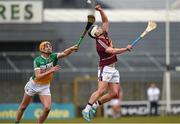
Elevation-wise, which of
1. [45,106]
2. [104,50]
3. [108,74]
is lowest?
[45,106]

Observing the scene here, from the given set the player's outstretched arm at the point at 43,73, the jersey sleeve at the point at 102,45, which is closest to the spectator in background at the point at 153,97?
the jersey sleeve at the point at 102,45

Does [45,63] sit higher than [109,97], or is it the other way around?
[45,63]

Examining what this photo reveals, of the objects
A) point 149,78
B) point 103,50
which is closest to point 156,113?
point 149,78

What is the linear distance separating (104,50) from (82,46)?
2244 centimetres

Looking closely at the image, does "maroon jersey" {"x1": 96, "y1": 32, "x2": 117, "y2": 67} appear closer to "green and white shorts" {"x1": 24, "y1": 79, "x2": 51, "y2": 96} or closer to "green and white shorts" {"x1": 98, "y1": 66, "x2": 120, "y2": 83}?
"green and white shorts" {"x1": 98, "y1": 66, "x2": 120, "y2": 83}

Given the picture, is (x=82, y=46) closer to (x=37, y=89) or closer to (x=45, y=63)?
(x=37, y=89)

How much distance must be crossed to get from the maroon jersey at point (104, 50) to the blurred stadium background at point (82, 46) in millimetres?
17546

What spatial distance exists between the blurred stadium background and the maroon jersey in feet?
57.6

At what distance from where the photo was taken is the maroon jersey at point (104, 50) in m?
23.3

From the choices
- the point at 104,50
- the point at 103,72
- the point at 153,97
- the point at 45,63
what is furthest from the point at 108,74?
the point at 153,97

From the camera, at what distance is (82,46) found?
45719 millimetres

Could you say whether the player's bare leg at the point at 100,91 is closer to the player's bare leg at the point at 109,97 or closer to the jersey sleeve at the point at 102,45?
the player's bare leg at the point at 109,97

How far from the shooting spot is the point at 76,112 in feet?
136

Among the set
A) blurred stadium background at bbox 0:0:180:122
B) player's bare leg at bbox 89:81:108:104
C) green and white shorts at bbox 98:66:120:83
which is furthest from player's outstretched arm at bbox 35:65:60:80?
blurred stadium background at bbox 0:0:180:122
